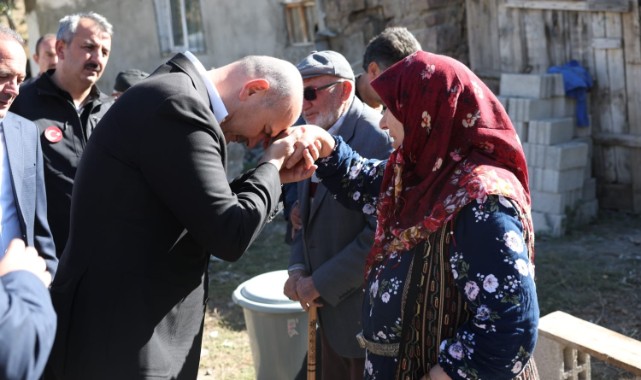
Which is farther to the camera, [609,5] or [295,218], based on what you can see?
[609,5]

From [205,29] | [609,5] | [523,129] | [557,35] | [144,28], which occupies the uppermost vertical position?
[144,28]

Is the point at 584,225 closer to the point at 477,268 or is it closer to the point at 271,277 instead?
the point at 271,277

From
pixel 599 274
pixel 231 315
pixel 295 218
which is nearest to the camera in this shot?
pixel 295 218

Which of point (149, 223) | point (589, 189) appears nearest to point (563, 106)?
point (589, 189)

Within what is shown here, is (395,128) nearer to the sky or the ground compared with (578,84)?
nearer to the sky

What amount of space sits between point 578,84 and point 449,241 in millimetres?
6053

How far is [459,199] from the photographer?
7.43ft

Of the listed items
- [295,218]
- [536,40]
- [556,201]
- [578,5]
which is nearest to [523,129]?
[556,201]

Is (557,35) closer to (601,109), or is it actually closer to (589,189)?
(601,109)

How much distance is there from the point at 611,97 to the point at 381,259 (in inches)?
240

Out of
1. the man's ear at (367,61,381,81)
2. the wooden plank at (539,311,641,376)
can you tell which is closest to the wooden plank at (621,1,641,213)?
the man's ear at (367,61,381,81)

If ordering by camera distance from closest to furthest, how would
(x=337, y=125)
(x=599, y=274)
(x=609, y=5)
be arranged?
(x=337, y=125) < (x=599, y=274) < (x=609, y=5)

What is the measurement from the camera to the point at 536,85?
308 inches

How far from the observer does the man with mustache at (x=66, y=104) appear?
415 centimetres
